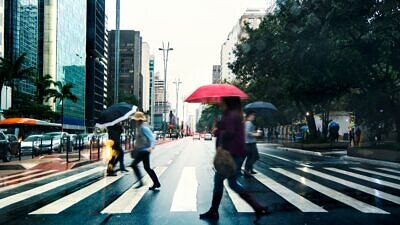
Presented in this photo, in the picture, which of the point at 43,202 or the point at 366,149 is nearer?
the point at 43,202

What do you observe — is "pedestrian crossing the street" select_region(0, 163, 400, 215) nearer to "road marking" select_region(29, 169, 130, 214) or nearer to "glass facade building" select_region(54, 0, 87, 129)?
"road marking" select_region(29, 169, 130, 214)

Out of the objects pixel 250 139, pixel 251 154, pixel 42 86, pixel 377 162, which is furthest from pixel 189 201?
pixel 42 86

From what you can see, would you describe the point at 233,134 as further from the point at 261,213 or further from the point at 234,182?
the point at 261,213

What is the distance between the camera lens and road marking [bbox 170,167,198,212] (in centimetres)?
788

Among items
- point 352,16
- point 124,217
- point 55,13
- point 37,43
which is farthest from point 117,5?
point 55,13

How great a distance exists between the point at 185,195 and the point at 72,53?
300ft

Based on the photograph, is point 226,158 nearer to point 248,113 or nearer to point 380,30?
point 248,113

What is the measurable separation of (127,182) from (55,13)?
79.8m

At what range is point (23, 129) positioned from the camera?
35.8 metres

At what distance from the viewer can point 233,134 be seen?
22.6 ft

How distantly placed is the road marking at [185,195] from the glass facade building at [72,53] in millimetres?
76399

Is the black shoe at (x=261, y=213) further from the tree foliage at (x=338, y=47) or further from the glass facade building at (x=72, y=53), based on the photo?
the glass facade building at (x=72, y=53)

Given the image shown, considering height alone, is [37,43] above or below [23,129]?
above

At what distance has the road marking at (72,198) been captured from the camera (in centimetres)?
770
